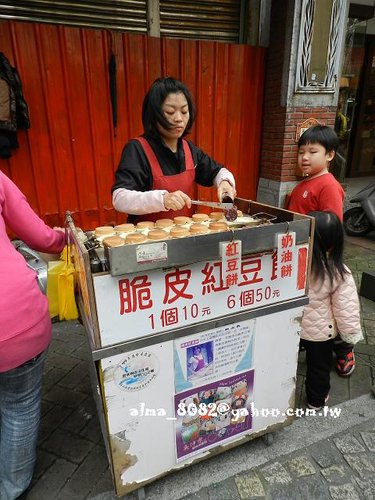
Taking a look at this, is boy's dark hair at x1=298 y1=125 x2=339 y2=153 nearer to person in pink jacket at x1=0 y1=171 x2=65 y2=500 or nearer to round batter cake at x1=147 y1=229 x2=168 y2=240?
Answer: round batter cake at x1=147 y1=229 x2=168 y2=240

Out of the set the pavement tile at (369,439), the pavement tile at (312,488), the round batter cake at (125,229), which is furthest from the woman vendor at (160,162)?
the pavement tile at (369,439)

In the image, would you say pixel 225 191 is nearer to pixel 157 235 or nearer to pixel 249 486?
pixel 157 235

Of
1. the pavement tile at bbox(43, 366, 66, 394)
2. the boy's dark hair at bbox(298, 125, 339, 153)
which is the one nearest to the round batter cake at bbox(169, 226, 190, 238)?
the boy's dark hair at bbox(298, 125, 339, 153)

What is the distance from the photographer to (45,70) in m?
3.54

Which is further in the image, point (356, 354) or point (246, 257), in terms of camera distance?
point (356, 354)

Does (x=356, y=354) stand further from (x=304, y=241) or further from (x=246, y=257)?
(x=246, y=257)

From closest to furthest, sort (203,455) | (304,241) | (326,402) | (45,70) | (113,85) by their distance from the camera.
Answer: (304,241) < (203,455) < (326,402) < (45,70) < (113,85)

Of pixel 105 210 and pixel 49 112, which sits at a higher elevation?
pixel 49 112

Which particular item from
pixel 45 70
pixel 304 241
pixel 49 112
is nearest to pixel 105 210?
pixel 49 112

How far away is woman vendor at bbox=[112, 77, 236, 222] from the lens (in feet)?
5.78

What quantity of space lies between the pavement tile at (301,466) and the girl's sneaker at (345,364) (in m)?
0.93

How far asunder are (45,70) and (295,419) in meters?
4.03

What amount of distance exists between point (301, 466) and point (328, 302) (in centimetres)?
99

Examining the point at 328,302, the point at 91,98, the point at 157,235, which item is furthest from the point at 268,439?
the point at 91,98
